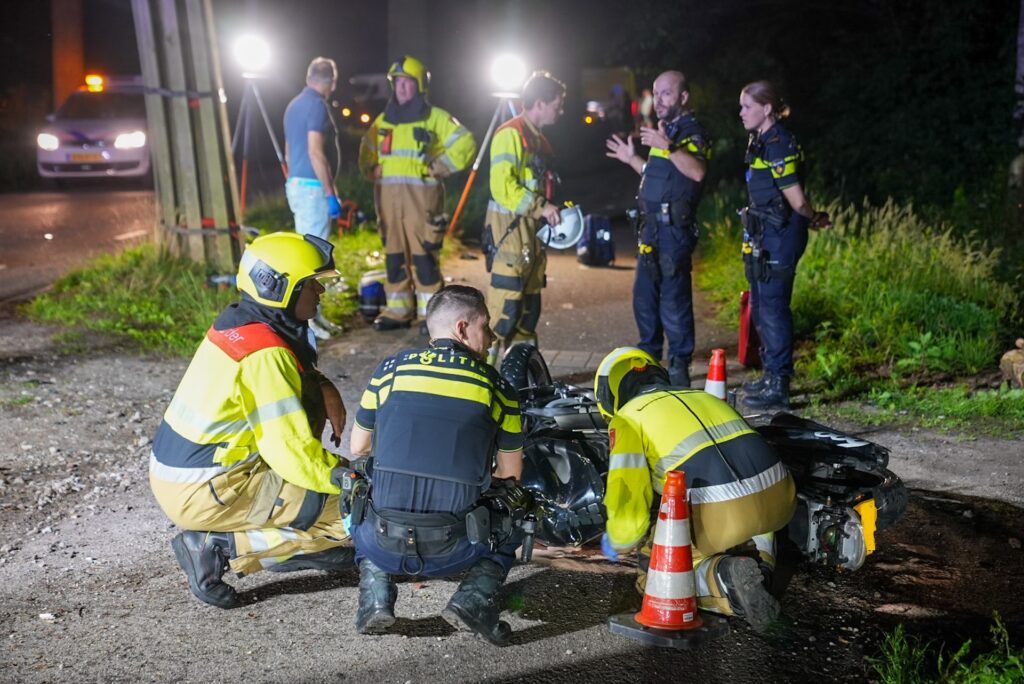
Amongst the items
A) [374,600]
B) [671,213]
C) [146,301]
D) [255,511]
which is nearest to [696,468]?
[374,600]

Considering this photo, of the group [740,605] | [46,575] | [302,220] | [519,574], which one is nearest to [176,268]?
[302,220]

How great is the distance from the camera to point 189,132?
928 cm

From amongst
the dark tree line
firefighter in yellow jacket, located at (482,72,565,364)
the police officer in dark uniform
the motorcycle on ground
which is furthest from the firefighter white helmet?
the dark tree line

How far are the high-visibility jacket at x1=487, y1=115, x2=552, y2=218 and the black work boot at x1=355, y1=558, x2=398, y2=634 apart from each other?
3.51 m

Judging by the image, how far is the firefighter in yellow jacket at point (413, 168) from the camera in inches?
323

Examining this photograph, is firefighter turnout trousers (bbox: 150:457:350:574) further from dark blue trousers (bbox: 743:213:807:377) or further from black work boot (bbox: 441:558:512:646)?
dark blue trousers (bbox: 743:213:807:377)

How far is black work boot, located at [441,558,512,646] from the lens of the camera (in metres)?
3.69

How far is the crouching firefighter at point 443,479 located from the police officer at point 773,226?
3256 millimetres

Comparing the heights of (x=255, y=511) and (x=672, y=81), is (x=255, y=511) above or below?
below

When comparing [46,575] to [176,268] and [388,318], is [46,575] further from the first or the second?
[176,268]

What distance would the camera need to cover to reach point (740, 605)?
372 centimetres

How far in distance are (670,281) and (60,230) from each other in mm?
9249

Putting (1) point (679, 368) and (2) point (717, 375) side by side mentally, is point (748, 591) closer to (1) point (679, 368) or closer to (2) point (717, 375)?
(2) point (717, 375)

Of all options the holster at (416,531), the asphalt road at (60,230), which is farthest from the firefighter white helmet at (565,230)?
the asphalt road at (60,230)
